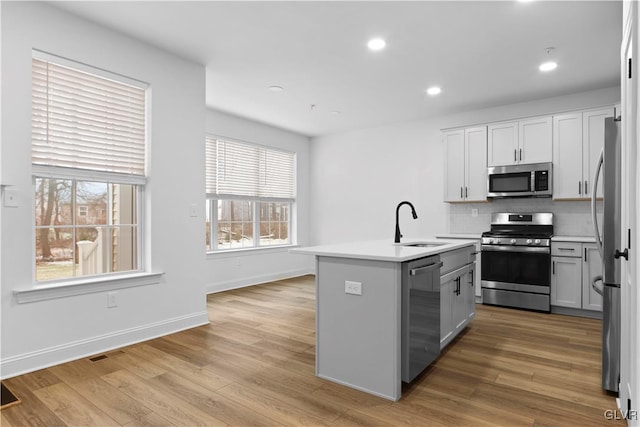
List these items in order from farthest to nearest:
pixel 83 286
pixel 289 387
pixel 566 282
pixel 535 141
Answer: pixel 535 141 < pixel 566 282 < pixel 83 286 < pixel 289 387

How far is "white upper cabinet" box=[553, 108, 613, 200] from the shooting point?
4.30 metres

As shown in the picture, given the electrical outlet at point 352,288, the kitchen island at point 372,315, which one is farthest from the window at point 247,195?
the electrical outlet at point 352,288

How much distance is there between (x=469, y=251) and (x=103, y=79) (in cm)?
366

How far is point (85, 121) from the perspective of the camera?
9.99 feet

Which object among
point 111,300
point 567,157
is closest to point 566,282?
point 567,157

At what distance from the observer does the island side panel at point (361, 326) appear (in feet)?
7.45

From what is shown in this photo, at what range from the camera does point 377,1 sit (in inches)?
107

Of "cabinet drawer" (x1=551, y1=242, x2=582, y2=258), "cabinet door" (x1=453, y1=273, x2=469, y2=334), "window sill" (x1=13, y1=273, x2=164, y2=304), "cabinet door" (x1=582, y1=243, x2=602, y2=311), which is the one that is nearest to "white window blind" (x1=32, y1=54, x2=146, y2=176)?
"window sill" (x1=13, y1=273, x2=164, y2=304)

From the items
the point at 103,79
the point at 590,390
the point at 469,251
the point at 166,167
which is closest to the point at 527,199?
the point at 469,251

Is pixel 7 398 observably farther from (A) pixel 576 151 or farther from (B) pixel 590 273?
(A) pixel 576 151

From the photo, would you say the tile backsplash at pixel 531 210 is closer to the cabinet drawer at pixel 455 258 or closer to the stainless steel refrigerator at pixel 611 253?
the cabinet drawer at pixel 455 258

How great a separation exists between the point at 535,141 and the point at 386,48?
2.51 m

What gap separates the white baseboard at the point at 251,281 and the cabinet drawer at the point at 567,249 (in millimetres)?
4220

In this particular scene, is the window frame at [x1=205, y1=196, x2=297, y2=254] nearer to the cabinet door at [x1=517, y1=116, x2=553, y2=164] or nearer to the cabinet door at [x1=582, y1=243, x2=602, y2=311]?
the cabinet door at [x1=517, y1=116, x2=553, y2=164]
